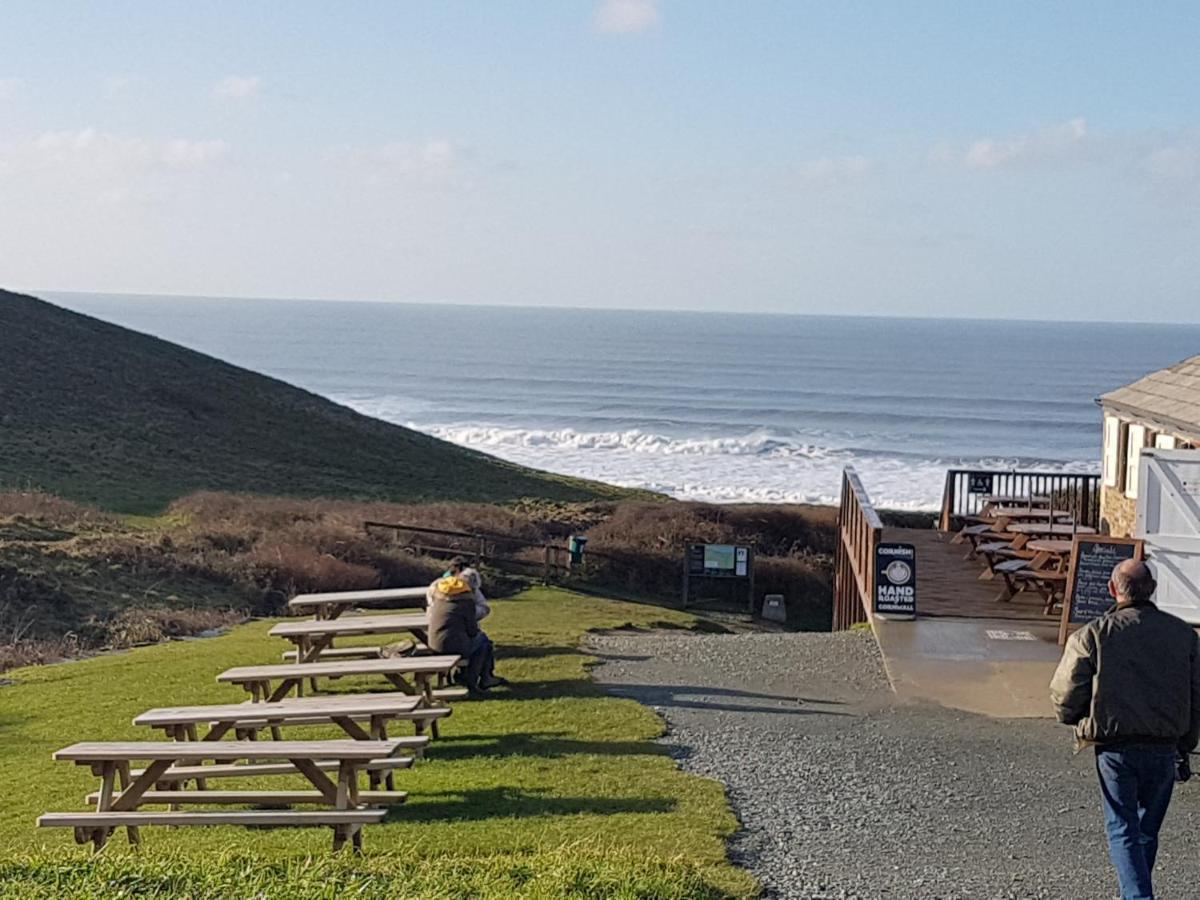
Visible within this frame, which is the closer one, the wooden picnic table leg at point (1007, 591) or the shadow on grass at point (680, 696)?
the shadow on grass at point (680, 696)

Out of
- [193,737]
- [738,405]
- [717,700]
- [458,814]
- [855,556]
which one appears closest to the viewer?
[458,814]

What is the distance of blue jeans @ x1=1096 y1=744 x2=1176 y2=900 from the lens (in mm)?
6145

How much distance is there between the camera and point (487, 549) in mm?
24438

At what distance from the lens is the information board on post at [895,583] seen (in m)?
14.6

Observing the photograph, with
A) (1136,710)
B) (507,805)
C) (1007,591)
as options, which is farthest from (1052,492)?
(1136,710)

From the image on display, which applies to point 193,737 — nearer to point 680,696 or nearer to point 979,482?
point 680,696

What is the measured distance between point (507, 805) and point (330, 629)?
13.8 ft

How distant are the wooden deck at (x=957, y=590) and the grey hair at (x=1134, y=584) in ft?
28.3

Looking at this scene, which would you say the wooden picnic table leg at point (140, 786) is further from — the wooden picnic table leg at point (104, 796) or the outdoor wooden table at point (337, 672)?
the outdoor wooden table at point (337, 672)

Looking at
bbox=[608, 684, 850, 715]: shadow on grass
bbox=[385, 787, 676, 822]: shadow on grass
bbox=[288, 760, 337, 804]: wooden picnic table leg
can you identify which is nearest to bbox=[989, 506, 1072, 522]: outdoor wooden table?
bbox=[608, 684, 850, 715]: shadow on grass

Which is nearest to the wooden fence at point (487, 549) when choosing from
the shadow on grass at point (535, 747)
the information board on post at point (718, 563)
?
the information board on post at point (718, 563)

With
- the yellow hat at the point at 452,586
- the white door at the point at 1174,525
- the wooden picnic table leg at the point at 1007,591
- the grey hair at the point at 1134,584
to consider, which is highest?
the grey hair at the point at 1134,584

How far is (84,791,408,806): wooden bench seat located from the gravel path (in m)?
1.97

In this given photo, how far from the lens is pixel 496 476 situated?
Result: 4172 cm
